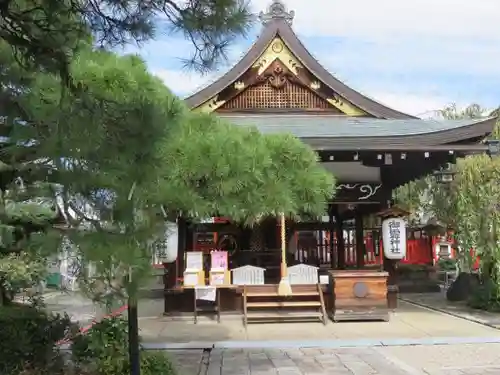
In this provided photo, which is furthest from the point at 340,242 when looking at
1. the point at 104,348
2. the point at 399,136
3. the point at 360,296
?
the point at 104,348

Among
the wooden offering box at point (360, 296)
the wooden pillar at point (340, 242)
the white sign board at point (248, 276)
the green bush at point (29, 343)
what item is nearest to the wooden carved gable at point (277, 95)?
the wooden pillar at point (340, 242)

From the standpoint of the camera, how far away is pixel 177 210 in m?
4.26

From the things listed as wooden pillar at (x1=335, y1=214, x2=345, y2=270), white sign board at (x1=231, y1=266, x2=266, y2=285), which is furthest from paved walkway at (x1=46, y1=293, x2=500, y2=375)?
wooden pillar at (x1=335, y1=214, x2=345, y2=270)

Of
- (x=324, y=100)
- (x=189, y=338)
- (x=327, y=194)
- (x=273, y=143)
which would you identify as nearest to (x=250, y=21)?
(x=273, y=143)

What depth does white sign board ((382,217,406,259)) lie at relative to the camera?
11.6 m

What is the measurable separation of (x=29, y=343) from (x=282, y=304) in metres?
5.92

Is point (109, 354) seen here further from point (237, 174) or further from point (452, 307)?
→ point (452, 307)

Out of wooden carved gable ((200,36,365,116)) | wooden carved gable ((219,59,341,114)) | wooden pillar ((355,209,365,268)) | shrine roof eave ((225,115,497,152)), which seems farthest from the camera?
wooden pillar ((355,209,365,268))

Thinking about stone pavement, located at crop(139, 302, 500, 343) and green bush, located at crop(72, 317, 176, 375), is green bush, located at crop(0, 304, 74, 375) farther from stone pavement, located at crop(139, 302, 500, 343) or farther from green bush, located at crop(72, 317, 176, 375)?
stone pavement, located at crop(139, 302, 500, 343)

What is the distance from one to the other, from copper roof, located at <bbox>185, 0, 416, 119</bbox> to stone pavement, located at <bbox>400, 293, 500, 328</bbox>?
410cm

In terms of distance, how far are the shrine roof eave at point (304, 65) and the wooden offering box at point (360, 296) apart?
3.52 metres

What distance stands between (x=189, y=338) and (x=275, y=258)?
15.1ft

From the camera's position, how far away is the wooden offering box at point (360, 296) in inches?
426

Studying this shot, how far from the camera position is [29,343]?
5.80m
